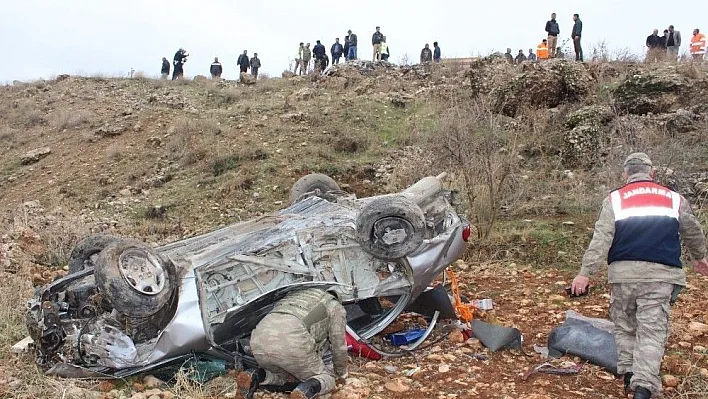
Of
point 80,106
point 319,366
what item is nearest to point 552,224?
point 319,366

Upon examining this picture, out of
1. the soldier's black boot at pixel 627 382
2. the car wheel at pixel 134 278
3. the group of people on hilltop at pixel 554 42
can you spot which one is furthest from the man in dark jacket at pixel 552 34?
the car wheel at pixel 134 278

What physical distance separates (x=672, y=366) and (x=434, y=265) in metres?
1.83

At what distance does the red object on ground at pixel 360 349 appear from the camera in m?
4.69

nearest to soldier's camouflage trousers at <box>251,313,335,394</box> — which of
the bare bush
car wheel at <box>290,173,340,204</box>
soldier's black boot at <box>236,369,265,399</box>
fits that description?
soldier's black boot at <box>236,369,265,399</box>

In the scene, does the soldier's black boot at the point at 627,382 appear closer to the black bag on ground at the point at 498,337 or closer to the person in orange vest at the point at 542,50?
the black bag on ground at the point at 498,337

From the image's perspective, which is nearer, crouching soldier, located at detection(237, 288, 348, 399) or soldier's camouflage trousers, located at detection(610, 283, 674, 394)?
soldier's camouflage trousers, located at detection(610, 283, 674, 394)

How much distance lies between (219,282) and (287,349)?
75 centimetres

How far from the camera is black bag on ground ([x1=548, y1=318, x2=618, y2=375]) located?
450 cm

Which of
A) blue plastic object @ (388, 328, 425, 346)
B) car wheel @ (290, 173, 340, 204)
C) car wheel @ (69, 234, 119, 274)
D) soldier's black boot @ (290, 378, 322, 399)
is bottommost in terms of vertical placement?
blue plastic object @ (388, 328, 425, 346)

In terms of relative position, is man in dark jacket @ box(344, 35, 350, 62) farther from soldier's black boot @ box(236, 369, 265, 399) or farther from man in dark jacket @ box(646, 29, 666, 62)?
soldier's black boot @ box(236, 369, 265, 399)

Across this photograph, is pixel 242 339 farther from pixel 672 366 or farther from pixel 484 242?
pixel 484 242

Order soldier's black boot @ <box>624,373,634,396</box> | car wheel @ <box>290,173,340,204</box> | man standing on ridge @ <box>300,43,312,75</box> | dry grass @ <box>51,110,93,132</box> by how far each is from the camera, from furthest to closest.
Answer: man standing on ridge @ <box>300,43,312,75</box>, dry grass @ <box>51,110,93,132</box>, car wheel @ <box>290,173,340,204</box>, soldier's black boot @ <box>624,373,634,396</box>

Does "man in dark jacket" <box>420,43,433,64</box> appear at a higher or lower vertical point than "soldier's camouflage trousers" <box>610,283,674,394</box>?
higher

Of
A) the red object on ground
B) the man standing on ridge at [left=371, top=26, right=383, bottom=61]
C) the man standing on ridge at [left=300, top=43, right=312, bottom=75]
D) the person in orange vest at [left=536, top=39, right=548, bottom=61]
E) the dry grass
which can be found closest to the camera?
the red object on ground
